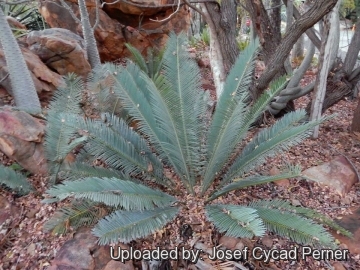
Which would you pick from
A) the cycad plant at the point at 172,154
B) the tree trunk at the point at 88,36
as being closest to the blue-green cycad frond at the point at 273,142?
the cycad plant at the point at 172,154

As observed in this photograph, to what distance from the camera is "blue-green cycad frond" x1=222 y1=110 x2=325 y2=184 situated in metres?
1.83

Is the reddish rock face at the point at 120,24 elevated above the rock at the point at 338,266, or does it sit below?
above

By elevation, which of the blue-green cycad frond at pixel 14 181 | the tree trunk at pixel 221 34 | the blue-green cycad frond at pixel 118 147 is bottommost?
the blue-green cycad frond at pixel 14 181

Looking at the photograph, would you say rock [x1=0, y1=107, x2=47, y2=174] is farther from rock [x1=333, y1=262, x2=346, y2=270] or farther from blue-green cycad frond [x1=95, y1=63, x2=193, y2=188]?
rock [x1=333, y1=262, x2=346, y2=270]

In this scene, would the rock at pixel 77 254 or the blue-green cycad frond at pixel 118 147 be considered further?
the blue-green cycad frond at pixel 118 147

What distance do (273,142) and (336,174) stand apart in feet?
2.88

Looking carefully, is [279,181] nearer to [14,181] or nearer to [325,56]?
[325,56]

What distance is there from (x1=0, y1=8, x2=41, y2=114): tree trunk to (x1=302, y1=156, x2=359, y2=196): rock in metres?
2.32

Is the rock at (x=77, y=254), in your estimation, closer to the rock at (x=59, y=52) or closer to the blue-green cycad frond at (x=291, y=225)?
the blue-green cycad frond at (x=291, y=225)

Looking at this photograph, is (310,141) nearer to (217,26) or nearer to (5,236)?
(217,26)

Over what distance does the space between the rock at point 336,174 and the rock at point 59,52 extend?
110 inches

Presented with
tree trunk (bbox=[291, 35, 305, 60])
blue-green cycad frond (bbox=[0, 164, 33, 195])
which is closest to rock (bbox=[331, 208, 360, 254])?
blue-green cycad frond (bbox=[0, 164, 33, 195])

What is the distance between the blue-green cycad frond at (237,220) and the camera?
1.42 m

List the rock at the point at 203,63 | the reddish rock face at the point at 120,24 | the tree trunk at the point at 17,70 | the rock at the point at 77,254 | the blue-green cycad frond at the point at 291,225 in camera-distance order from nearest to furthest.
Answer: the blue-green cycad frond at the point at 291,225 → the rock at the point at 77,254 → the tree trunk at the point at 17,70 → the reddish rock face at the point at 120,24 → the rock at the point at 203,63
